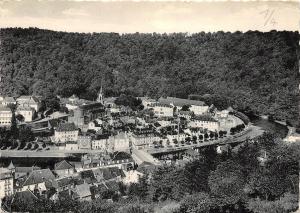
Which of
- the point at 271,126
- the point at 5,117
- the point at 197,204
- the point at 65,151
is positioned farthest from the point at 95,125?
the point at 197,204

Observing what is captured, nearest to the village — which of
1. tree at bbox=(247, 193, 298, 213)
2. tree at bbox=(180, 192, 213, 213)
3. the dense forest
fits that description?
the dense forest

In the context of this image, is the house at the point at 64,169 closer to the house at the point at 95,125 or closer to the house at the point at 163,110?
the house at the point at 95,125

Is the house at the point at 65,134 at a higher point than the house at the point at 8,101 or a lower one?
lower

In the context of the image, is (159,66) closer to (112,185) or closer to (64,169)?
(64,169)

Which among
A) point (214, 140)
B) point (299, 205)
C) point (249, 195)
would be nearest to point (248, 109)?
point (214, 140)

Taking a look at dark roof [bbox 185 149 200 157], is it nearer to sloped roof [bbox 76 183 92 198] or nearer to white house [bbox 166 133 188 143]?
white house [bbox 166 133 188 143]

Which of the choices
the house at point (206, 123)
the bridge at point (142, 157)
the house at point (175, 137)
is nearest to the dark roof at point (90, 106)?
the house at point (206, 123)
